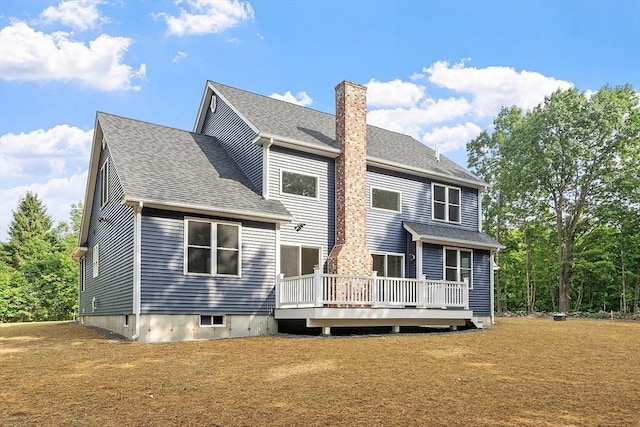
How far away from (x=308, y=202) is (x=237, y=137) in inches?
142

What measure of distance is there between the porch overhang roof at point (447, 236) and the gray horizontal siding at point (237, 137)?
6053 mm

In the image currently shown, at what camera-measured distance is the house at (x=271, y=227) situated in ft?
48.5

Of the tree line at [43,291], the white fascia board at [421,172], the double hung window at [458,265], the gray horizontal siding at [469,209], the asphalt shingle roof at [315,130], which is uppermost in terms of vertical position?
the asphalt shingle roof at [315,130]

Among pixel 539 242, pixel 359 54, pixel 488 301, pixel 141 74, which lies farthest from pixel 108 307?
pixel 539 242

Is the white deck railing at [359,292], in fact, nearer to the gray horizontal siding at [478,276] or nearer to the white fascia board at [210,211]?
the white fascia board at [210,211]

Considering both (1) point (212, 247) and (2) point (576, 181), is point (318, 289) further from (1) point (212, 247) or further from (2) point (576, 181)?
(2) point (576, 181)

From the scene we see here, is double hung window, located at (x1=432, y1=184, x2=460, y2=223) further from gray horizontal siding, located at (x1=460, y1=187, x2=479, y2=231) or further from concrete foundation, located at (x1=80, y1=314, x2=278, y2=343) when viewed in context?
concrete foundation, located at (x1=80, y1=314, x2=278, y2=343)

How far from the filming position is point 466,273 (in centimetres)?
2155

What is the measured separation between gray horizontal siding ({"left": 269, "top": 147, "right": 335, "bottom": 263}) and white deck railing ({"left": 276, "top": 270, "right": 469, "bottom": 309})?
1.94 m

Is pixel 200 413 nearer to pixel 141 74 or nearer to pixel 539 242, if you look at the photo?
pixel 141 74

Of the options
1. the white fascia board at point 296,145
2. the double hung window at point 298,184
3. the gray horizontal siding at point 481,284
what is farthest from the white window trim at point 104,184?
the gray horizontal siding at point 481,284

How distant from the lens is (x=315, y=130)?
19609 millimetres

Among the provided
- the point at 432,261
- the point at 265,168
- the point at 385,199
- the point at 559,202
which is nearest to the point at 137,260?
the point at 265,168

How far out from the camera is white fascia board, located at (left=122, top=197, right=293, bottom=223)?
1412 centimetres
